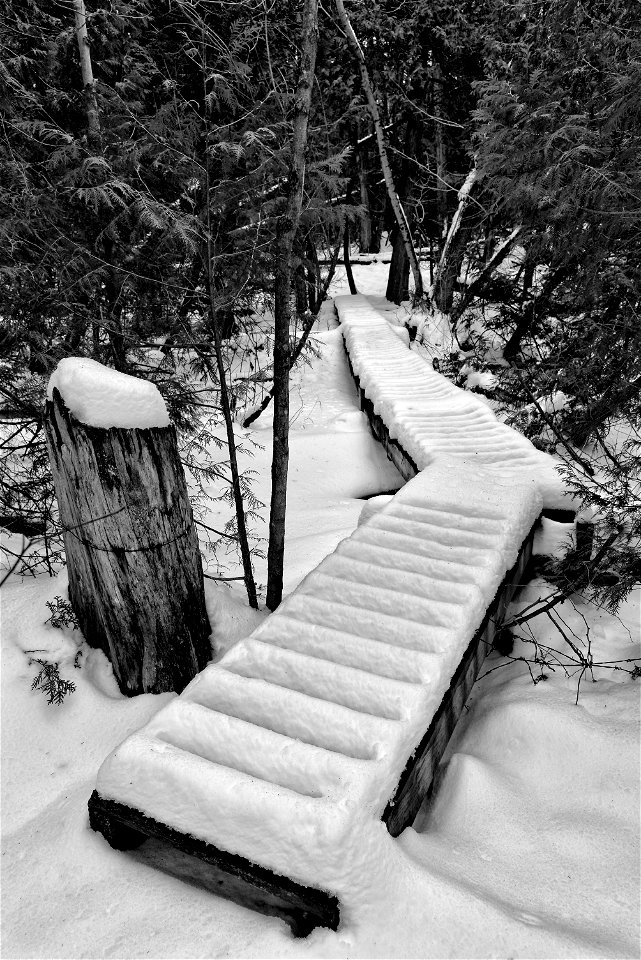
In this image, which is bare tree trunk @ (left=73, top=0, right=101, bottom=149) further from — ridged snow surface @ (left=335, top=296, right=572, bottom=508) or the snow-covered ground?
ridged snow surface @ (left=335, top=296, right=572, bottom=508)

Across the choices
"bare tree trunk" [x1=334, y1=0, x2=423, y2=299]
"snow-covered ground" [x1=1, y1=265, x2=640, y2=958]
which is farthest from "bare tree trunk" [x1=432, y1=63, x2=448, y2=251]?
"snow-covered ground" [x1=1, y1=265, x2=640, y2=958]

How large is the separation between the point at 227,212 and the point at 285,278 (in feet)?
4.43

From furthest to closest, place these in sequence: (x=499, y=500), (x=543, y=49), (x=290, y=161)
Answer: (x=543, y=49) → (x=499, y=500) → (x=290, y=161)

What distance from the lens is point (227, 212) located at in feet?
12.0

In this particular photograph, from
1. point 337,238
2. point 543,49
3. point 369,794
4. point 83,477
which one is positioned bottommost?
point 369,794

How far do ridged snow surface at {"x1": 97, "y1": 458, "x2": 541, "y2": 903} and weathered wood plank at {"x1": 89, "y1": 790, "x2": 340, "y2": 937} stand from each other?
0.03 m

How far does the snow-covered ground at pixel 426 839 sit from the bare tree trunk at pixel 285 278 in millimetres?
422

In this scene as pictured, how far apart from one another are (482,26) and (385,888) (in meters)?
15.4

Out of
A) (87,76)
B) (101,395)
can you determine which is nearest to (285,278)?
(101,395)

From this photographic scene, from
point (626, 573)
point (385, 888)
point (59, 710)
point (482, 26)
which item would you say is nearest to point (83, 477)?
point (59, 710)

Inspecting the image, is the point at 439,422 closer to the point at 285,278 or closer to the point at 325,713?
the point at 285,278

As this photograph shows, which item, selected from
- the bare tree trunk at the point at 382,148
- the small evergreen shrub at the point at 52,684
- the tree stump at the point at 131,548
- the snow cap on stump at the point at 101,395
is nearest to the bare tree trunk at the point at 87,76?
the snow cap on stump at the point at 101,395

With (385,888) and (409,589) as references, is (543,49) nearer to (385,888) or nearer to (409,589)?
(409,589)

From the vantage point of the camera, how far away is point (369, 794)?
1.52 metres
